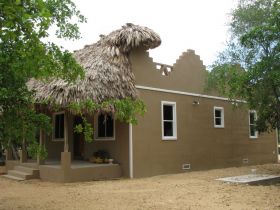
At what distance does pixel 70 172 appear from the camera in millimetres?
12906

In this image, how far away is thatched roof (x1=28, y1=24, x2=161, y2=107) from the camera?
12641 mm

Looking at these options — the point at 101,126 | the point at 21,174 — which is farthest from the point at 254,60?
the point at 21,174

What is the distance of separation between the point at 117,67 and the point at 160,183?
449 centimetres

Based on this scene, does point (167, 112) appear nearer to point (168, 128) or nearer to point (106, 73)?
point (168, 128)

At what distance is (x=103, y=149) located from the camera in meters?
15.2

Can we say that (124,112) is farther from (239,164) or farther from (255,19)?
(239,164)

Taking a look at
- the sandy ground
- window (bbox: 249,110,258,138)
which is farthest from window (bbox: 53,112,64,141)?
window (bbox: 249,110,258,138)

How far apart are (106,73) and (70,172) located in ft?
12.1

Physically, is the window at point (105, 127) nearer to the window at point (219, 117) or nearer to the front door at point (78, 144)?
the front door at point (78, 144)

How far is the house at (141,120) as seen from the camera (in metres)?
13.3

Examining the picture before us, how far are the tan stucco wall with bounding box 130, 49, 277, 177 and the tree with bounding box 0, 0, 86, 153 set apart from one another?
7.14m

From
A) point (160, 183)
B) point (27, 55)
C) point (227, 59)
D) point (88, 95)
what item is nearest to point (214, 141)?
point (227, 59)

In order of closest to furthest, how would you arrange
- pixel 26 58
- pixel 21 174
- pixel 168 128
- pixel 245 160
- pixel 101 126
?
1. pixel 26 58
2. pixel 21 174
3. pixel 101 126
4. pixel 168 128
5. pixel 245 160

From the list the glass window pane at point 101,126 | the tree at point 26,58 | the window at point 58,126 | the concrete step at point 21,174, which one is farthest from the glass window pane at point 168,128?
the tree at point 26,58
